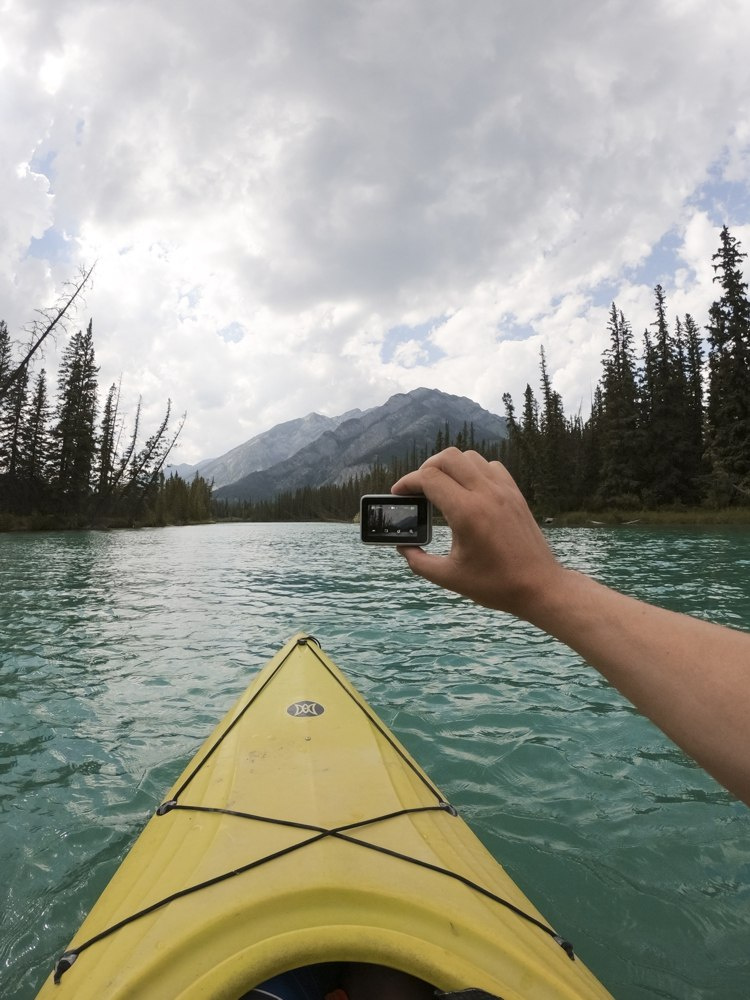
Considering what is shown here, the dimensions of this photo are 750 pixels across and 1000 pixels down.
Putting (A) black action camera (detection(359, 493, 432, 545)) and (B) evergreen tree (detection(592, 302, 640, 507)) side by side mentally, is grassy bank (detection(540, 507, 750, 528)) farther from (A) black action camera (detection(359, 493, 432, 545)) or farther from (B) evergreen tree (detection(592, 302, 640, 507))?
(A) black action camera (detection(359, 493, 432, 545))

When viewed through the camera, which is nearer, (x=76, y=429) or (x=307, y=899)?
(x=307, y=899)

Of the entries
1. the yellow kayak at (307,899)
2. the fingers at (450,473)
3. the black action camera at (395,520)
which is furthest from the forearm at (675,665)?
the yellow kayak at (307,899)

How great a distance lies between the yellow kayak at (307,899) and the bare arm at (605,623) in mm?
1111

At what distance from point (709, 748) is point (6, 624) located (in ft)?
42.5

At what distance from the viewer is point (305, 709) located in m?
3.93

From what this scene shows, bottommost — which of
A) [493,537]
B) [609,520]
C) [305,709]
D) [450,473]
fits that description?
[305,709]

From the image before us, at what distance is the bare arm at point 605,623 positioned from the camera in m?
0.93

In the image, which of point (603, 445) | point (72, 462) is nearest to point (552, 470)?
point (603, 445)

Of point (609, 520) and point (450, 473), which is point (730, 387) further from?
point (450, 473)

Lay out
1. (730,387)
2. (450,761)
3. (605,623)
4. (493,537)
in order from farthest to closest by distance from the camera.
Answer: (730,387) < (450,761) < (493,537) < (605,623)

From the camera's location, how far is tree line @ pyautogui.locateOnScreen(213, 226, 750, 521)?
41500 mm

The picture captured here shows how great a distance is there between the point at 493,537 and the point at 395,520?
0.69m

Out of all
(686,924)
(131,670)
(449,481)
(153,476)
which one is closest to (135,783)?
(131,670)

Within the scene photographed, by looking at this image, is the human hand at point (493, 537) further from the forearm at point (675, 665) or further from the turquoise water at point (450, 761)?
the turquoise water at point (450, 761)
